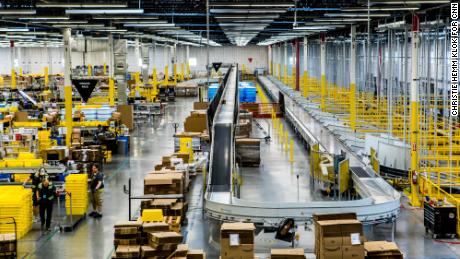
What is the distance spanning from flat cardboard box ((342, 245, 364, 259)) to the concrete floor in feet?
6.62

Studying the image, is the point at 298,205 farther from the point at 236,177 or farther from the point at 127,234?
the point at 236,177

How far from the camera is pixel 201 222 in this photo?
15.2 meters

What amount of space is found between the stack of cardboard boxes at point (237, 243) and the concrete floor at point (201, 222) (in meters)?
1.54

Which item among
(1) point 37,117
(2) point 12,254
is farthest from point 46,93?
(2) point 12,254

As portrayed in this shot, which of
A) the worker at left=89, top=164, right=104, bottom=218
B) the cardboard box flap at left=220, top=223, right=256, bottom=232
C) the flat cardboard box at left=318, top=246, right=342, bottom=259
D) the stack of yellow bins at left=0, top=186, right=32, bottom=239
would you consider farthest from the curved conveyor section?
the stack of yellow bins at left=0, top=186, right=32, bottom=239

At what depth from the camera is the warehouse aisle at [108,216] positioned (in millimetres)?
13094

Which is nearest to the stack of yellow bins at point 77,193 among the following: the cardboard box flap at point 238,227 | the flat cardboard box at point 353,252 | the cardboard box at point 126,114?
the cardboard box flap at point 238,227

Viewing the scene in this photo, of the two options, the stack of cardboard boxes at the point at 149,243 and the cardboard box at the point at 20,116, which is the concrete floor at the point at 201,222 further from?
the cardboard box at the point at 20,116

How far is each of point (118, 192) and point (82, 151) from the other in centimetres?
302

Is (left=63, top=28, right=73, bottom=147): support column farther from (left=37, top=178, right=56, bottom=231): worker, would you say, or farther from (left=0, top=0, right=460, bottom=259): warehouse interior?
(left=37, top=178, right=56, bottom=231): worker

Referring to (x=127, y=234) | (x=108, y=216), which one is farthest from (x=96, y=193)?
(x=127, y=234)

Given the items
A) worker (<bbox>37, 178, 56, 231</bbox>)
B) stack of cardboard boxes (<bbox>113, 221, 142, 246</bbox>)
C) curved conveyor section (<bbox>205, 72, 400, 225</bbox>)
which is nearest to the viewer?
stack of cardboard boxes (<bbox>113, 221, 142, 246</bbox>)

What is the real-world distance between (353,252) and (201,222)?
5060 mm

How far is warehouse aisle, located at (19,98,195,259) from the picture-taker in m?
13.1
